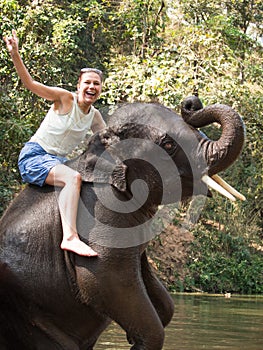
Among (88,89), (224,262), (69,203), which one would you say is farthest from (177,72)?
(69,203)

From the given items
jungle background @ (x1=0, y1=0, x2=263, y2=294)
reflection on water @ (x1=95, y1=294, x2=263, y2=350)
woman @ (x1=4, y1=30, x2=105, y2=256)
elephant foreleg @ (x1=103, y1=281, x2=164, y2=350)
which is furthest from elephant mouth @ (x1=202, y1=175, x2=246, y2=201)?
jungle background @ (x1=0, y1=0, x2=263, y2=294)

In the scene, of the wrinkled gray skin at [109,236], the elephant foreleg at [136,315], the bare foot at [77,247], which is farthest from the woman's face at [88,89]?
the elephant foreleg at [136,315]

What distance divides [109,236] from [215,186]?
0.68 m

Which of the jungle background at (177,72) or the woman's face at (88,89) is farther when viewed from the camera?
the jungle background at (177,72)

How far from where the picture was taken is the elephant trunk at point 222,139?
4.70 metres

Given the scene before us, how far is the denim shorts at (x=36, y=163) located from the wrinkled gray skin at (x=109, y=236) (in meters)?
0.15

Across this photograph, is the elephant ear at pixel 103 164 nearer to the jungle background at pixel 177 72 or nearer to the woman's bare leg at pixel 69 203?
the woman's bare leg at pixel 69 203

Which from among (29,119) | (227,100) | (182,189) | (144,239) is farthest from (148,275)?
(227,100)

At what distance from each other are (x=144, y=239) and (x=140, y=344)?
0.61 metres

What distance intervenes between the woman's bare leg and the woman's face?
18.8 inches

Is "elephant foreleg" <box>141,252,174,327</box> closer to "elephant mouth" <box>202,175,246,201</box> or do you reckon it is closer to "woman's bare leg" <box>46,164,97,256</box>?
"woman's bare leg" <box>46,164,97,256</box>

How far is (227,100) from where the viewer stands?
21.0m

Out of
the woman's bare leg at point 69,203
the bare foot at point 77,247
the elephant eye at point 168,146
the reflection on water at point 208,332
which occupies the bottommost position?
the reflection on water at point 208,332

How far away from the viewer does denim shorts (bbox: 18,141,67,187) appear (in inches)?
203
